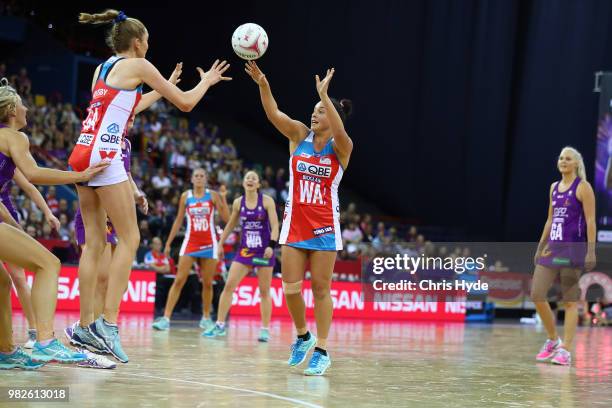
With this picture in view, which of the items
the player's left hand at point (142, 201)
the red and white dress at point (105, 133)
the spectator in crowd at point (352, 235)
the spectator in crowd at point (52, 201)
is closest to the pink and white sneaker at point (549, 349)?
the player's left hand at point (142, 201)

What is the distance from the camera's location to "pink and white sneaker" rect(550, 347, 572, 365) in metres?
9.20

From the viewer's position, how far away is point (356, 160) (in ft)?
96.9

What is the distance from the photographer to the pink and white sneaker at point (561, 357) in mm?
9203

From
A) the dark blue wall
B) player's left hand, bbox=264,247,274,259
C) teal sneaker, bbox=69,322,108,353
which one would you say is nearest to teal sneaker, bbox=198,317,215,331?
player's left hand, bbox=264,247,274,259

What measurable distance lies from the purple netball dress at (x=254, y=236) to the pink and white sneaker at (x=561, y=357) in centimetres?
406

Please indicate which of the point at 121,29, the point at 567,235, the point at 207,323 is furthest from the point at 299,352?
the point at 207,323

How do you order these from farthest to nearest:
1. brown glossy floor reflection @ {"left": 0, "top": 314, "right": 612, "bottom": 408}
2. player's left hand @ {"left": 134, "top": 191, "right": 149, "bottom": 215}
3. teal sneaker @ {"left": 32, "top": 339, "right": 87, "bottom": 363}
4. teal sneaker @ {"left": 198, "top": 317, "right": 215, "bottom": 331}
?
teal sneaker @ {"left": 198, "top": 317, "right": 215, "bottom": 331} → player's left hand @ {"left": 134, "top": 191, "right": 149, "bottom": 215} → teal sneaker @ {"left": 32, "top": 339, "right": 87, "bottom": 363} → brown glossy floor reflection @ {"left": 0, "top": 314, "right": 612, "bottom": 408}

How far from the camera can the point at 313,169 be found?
7383 mm

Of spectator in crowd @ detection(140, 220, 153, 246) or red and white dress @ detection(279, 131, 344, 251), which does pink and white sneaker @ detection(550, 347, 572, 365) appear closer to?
red and white dress @ detection(279, 131, 344, 251)

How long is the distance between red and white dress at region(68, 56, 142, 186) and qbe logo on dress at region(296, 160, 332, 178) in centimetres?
168

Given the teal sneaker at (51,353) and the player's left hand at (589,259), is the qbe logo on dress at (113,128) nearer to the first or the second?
the teal sneaker at (51,353)

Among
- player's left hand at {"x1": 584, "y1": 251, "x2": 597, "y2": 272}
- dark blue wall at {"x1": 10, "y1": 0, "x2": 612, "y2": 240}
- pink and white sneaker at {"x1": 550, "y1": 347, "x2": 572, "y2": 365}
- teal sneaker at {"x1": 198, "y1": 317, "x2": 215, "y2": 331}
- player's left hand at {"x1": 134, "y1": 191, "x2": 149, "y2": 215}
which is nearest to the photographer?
player's left hand at {"x1": 134, "y1": 191, "x2": 149, "y2": 215}

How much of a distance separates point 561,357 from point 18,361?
18.5ft

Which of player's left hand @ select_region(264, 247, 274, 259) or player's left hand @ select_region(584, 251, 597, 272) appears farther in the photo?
player's left hand @ select_region(264, 247, 274, 259)
